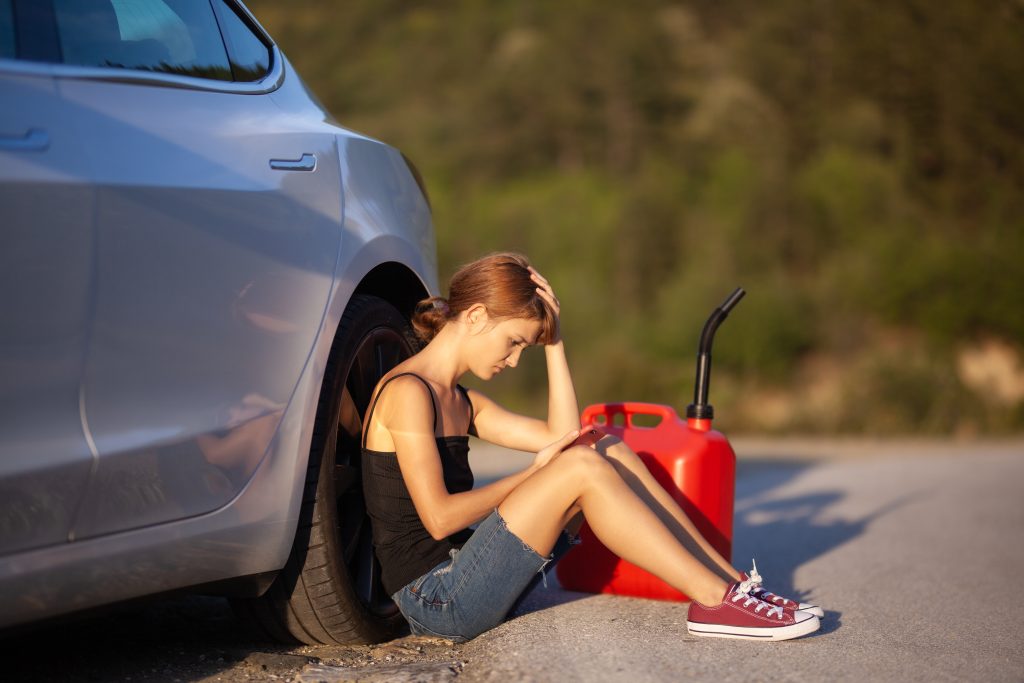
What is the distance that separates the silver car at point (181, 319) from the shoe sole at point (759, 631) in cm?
92

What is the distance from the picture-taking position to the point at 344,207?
309 centimetres

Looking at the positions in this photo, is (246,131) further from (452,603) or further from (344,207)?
(452,603)

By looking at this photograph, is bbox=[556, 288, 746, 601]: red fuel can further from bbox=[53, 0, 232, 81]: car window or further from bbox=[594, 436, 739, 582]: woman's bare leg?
bbox=[53, 0, 232, 81]: car window

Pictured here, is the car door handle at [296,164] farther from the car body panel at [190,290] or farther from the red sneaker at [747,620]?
the red sneaker at [747,620]

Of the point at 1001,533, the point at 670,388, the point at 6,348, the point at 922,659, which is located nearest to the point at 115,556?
the point at 6,348

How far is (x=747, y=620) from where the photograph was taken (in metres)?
3.16

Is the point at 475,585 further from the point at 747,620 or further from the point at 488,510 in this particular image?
the point at 747,620

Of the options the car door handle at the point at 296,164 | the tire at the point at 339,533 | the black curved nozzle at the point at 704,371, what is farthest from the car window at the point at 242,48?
the black curved nozzle at the point at 704,371

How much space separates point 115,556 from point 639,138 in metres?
51.2

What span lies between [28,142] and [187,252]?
1.47 feet

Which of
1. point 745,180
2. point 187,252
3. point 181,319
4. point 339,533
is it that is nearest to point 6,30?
point 187,252

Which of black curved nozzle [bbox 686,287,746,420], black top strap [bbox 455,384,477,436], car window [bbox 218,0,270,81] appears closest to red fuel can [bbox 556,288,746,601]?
black curved nozzle [bbox 686,287,746,420]

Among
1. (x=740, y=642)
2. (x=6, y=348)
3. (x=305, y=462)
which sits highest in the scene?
(x=6, y=348)

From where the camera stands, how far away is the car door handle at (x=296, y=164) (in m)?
2.81
